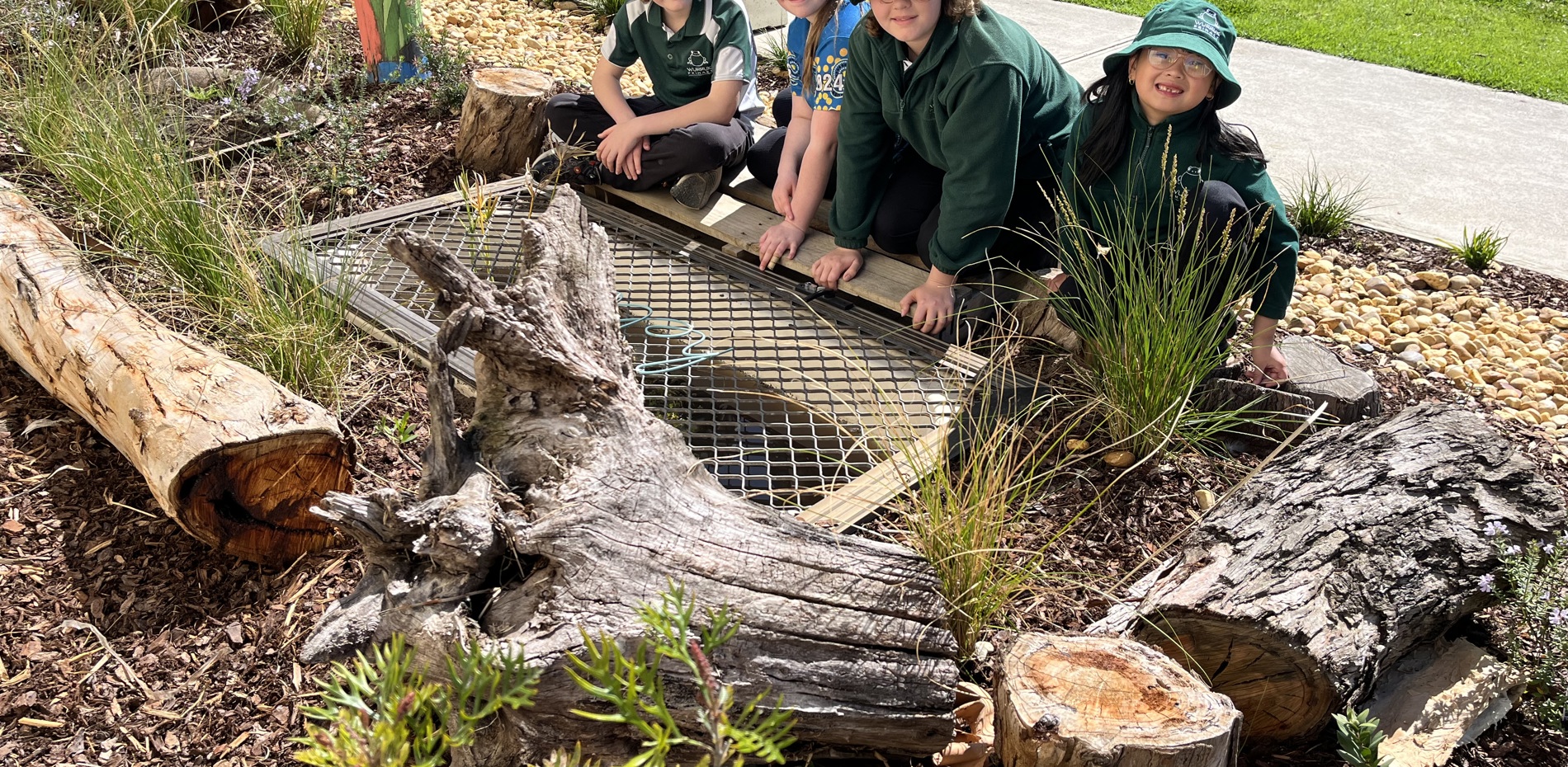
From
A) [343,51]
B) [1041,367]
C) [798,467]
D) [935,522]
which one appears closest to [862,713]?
[935,522]

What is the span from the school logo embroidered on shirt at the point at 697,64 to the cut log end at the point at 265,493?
6.91 feet

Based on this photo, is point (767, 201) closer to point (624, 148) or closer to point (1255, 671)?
point (624, 148)

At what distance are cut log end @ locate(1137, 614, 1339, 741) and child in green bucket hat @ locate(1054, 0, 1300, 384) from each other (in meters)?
0.92

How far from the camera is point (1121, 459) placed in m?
2.83

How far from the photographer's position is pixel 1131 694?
5.78ft

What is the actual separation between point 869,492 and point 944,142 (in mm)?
1086

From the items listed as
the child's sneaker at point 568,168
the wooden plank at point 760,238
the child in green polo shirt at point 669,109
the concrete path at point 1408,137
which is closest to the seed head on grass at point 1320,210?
the concrete path at point 1408,137

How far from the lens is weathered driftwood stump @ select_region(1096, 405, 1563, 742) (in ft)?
6.54

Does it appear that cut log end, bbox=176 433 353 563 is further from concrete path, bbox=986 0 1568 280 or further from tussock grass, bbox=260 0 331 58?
concrete path, bbox=986 0 1568 280

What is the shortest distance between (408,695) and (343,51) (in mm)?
4859

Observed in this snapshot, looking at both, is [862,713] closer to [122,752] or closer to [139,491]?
[122,752]

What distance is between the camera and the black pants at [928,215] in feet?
11.1

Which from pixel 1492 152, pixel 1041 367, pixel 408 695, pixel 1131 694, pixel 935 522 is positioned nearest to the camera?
pixel 408 695

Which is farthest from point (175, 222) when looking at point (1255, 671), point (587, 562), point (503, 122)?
point (1255, 671)
